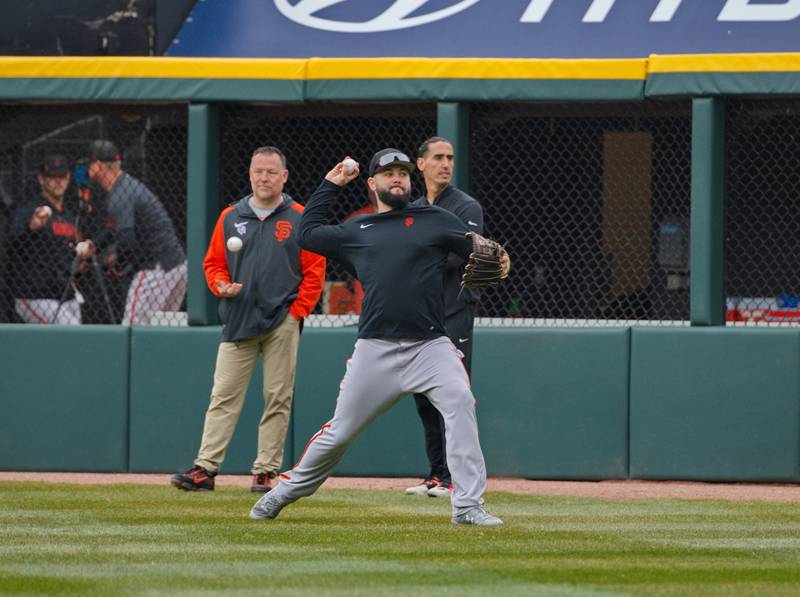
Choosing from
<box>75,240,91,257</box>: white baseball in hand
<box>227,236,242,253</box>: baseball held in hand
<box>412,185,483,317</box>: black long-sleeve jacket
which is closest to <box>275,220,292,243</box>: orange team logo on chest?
<box>227,236,242,253</box>: baseball held in hand

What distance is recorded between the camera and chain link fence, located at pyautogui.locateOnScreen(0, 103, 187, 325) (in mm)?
11859

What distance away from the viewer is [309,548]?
284 inches

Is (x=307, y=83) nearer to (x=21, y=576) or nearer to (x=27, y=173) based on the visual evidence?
(x=27, y=173)

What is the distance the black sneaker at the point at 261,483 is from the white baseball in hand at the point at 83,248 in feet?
8.61

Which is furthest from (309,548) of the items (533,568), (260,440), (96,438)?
(96,438)

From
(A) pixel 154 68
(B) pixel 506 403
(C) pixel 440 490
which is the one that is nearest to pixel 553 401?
(B) pixel 506 403

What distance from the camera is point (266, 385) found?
10266 mm

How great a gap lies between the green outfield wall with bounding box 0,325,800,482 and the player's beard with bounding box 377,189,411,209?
10.3 feet

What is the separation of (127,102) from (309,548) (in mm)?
5301

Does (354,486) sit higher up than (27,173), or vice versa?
(27,173)

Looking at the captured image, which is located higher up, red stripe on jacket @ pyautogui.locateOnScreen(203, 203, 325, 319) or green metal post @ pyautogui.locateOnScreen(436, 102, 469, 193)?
green metal post @ pyautogui.locateOnScreen(436, 102, 469, 193)

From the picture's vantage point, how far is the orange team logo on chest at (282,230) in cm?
1025

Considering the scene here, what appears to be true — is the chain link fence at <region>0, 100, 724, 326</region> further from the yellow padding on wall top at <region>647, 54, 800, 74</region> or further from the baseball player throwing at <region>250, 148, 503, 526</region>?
the baseball player throwing at <region>250, 148, 503, 526</region>

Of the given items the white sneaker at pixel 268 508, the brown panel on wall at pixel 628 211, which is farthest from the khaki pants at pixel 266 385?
the brown panel on wall at pixel 628 211
